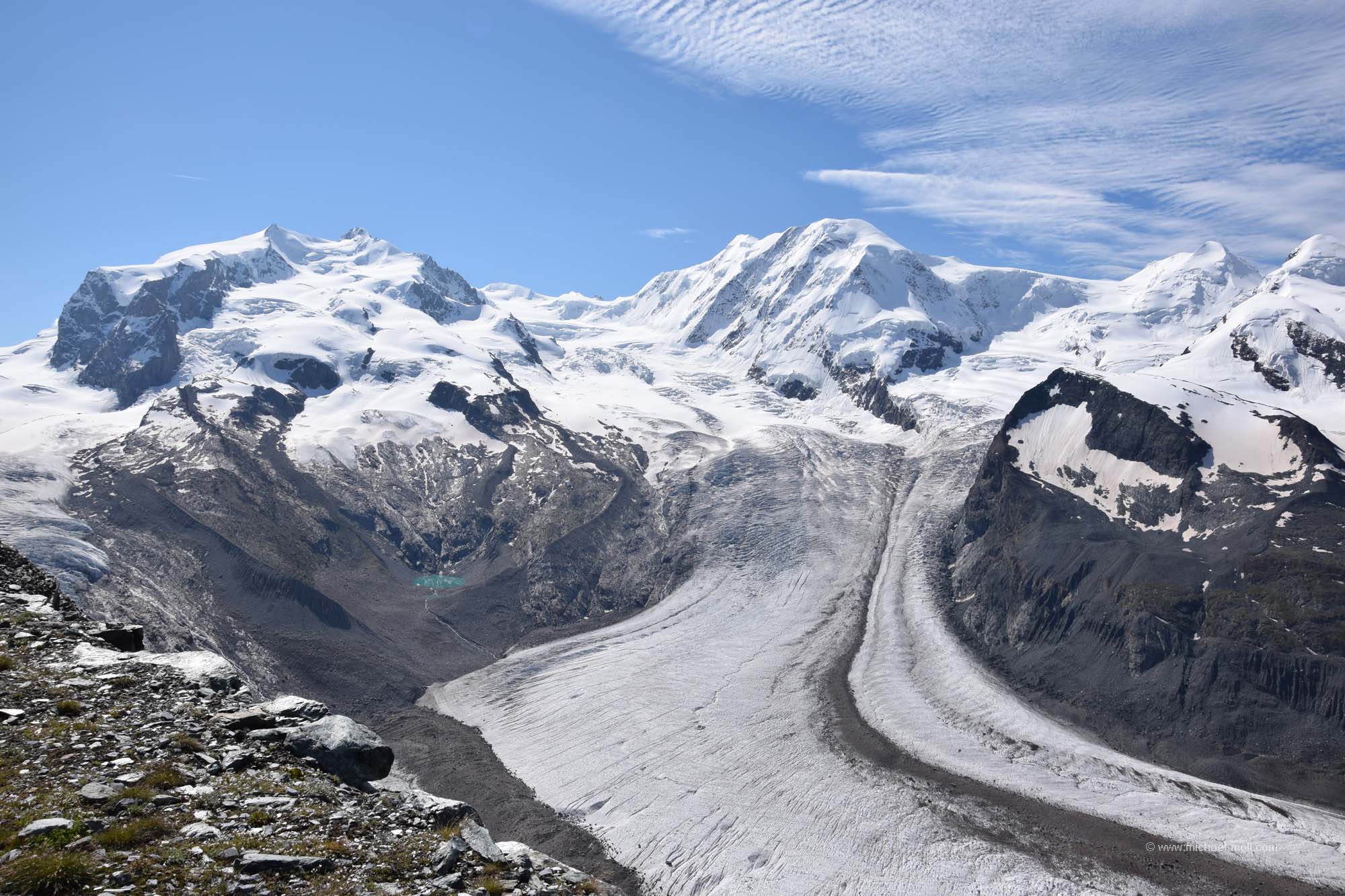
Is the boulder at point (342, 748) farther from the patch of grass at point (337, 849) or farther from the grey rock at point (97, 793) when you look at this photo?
the grey rock at point (97, 793)

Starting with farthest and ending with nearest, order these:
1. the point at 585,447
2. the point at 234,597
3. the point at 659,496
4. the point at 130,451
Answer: the point at 585,447 < the point at 659,496 < the point at 130,451 < the point at 234,597

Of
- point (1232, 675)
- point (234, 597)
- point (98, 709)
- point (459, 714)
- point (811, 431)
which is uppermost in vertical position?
point (811, 431)

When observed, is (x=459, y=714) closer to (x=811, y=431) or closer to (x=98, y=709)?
(x=98, y=709)

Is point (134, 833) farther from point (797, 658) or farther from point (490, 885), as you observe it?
point (797, 658)

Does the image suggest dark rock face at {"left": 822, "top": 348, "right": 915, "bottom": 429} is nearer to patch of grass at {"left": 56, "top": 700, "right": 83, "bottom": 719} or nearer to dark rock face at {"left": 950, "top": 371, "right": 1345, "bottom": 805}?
dark rock face at {"left": 950, "top": 371, "right": 1345, "bottom": 805}

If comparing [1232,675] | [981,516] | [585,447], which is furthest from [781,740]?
[585,447]

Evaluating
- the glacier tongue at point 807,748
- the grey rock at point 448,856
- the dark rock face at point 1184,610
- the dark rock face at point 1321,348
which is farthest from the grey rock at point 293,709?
the dark rock face at point 1321,348
